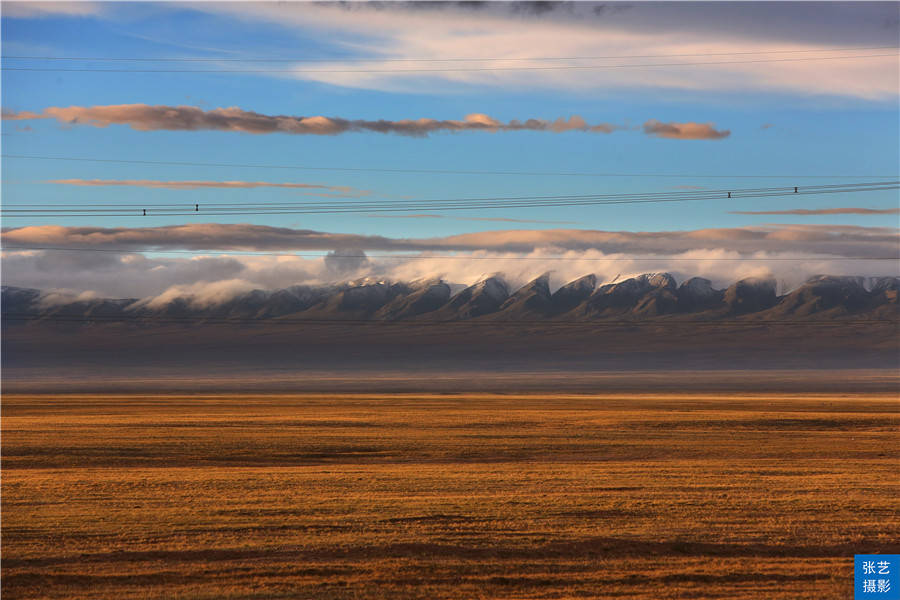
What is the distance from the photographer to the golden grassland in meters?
18.8

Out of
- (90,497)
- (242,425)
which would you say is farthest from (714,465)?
(242,425)

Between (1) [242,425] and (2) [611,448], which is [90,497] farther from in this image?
(1) [242,425]

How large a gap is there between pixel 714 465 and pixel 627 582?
64.5 ft

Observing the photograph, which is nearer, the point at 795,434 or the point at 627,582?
the point at 627,582

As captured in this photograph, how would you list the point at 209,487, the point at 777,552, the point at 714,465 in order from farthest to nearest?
1. the point at 714,465
2. the point at 209,487
3. the point at 777,552

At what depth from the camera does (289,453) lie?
43531 mm

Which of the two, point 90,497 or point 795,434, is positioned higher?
point 90,497

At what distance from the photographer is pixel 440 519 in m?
24.2

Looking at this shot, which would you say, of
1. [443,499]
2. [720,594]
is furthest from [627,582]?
[443,499]

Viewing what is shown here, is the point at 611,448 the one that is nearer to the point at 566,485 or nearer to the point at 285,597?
the point at 566,485

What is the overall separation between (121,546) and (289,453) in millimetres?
22290

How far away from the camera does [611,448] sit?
46.2 metres

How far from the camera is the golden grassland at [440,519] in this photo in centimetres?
1877

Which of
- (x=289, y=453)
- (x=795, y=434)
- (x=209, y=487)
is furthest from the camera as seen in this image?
(x=795, y=434)
